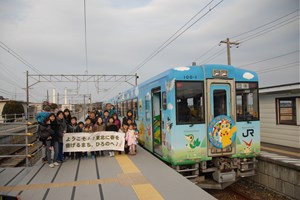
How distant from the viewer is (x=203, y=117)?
21.1 feet

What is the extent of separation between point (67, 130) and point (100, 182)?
10.2 ft

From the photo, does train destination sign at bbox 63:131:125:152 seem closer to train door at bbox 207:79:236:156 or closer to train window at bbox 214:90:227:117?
train door at bbox 207:79:236:156

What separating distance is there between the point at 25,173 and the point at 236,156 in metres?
5.31

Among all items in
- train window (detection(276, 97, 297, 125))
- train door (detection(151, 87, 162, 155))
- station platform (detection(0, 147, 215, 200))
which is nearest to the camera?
station platform (detection(0, 147, 215, 200))

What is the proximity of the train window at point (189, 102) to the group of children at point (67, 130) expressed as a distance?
234cm

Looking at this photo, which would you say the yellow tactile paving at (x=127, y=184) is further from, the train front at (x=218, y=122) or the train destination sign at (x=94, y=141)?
the train destination sign at (x=94, y=141)

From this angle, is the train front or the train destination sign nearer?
the train front

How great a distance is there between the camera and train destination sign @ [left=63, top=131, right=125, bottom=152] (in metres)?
7.54

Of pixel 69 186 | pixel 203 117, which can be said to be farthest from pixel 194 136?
pixel 69 186

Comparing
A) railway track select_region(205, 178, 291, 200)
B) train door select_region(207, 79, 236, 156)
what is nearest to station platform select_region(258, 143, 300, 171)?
railway track select_region(205, 178, 291, 200)

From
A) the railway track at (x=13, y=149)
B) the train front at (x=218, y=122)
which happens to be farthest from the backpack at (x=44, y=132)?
the train front at (x=218, y=122)

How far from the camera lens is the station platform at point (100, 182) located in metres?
4.51

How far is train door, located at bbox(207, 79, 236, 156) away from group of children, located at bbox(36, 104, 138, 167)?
2.68 meters

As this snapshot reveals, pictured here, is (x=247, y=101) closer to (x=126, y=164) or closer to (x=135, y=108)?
(x=126, y=164)
